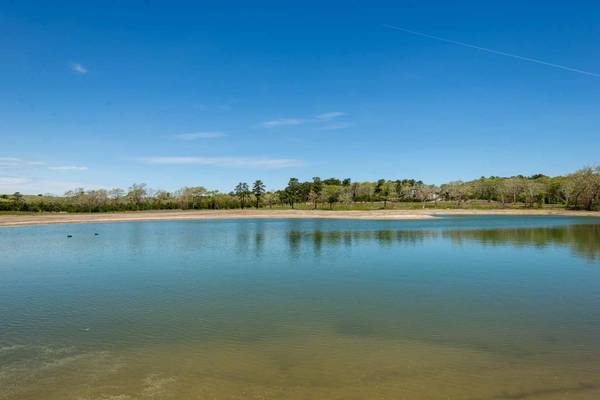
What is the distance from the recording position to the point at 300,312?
14.2 m

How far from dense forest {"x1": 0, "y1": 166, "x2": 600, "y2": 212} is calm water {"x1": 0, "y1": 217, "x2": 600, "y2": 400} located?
3473 inches

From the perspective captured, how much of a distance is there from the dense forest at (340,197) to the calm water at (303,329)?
88219 mm

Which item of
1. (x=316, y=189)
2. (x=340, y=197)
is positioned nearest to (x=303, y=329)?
(x=316, y=189)

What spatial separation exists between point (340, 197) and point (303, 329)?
11641 centimetres

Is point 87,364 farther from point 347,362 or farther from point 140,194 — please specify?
point 140,194

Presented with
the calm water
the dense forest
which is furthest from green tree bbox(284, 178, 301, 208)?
the calm water

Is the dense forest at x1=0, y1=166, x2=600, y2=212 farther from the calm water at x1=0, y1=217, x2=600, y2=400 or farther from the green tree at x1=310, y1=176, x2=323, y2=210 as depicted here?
the calm water at x1=0, y1=217, x2=600, y2=400

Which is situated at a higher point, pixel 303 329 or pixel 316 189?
pixel 316 189

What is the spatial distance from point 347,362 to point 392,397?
1.90 metres

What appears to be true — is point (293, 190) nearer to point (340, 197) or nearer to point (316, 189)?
point (316, 189)

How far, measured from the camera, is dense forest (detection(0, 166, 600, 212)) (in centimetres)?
9850

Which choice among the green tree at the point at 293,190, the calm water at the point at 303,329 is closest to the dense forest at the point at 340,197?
the green tree at the point at 293,190

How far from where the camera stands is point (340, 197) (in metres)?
128

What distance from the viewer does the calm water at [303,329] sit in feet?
27.9
